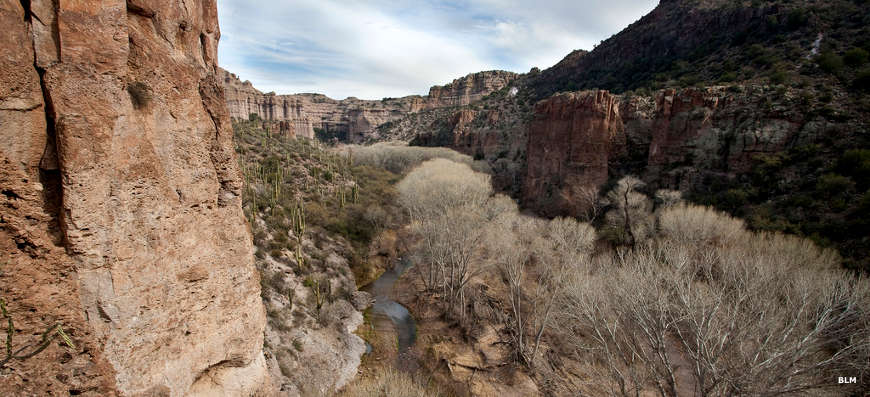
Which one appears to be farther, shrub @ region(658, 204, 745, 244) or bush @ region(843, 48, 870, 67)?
bush @ region(843, 48, 870, 67)

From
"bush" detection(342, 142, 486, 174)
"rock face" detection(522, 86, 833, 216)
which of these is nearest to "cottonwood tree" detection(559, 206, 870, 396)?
"rock face" detection(522, 86, 833, 216)

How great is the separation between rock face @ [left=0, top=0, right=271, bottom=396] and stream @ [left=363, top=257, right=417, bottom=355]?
45.6ft

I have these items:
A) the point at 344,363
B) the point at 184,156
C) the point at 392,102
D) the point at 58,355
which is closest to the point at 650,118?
the point at 344,363

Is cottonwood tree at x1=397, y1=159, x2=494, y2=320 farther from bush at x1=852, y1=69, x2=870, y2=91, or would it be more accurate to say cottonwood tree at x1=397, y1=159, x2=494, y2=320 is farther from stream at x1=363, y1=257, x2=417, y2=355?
bush at x1=852, y1=69, x2=870, y2=91

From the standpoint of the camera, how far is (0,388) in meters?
3.60

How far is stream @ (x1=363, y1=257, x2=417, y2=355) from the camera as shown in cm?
1958

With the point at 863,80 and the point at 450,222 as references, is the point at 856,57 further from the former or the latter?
the point at 450,222

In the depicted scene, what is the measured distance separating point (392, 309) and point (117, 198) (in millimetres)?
18954

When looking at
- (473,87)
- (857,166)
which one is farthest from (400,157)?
(473,87)

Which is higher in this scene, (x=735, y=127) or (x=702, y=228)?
(x=735, y=127)

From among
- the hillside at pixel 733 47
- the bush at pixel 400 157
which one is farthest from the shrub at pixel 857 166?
the bush at pixel 400 157

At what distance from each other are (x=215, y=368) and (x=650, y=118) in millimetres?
34338

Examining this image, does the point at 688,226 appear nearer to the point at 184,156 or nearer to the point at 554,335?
the point at 554,335

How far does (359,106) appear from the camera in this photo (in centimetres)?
11944
